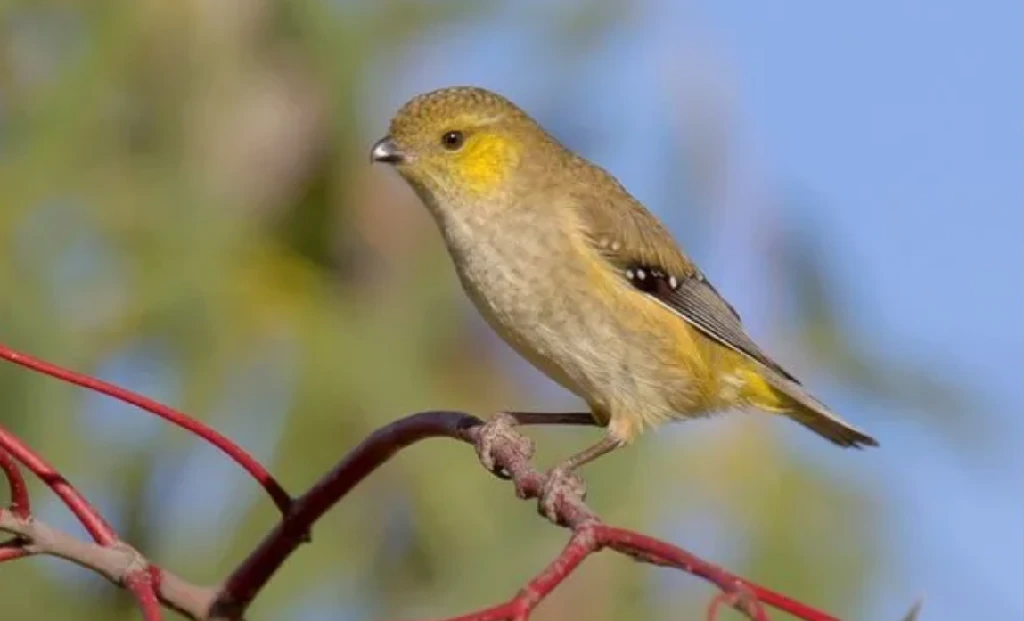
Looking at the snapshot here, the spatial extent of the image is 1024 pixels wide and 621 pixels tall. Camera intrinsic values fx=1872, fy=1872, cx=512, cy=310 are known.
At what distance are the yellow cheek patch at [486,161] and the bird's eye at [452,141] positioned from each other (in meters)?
0.01

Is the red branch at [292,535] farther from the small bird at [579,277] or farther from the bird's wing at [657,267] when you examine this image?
the bird's wing at [657,267]

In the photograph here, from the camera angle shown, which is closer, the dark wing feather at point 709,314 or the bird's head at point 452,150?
the bird's head at point 452,150

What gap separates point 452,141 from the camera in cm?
351

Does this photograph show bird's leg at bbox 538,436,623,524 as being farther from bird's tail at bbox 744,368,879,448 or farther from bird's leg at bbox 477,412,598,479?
bird's tail at bbox 744,368,879,448

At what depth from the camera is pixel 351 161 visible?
5.33 meters

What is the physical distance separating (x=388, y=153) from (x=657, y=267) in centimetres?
60

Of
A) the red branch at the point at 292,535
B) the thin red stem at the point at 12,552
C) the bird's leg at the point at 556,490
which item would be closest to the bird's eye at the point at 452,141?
the red branch at the point at 292,535

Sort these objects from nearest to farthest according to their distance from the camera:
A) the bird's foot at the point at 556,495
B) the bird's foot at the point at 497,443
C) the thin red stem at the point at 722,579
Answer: the thin red stem at the point at 722,579 < the bird's foot at the point at 556,495 < the bird's foot at the point at 497,443

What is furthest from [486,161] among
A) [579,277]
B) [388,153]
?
[579,277]

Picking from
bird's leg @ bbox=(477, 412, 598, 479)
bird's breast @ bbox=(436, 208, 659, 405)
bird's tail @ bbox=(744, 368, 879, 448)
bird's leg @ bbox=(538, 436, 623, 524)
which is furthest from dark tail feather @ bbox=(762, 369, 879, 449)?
bird's leg @ bbox=(538, 436, 623, 524)

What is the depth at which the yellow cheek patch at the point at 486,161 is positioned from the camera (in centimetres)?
349

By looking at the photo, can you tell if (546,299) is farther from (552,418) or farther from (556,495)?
(556,495)

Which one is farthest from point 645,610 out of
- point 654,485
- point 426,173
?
point 426,173

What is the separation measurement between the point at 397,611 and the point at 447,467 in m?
0.37
